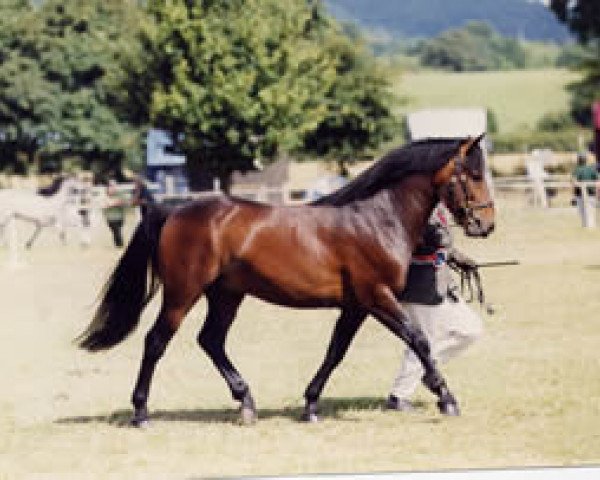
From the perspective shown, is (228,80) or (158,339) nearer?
(158,339)

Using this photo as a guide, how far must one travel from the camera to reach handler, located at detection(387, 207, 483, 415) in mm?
8828

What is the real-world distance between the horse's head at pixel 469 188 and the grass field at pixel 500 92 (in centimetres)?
5438

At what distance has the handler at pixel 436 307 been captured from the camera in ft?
29.0

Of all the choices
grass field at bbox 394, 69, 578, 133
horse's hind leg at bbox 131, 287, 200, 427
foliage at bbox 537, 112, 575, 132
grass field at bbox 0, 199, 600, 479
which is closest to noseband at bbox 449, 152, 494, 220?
grass field at bbox 0, 199, 600, 479

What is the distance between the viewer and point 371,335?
1320 cm

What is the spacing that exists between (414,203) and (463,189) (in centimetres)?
31

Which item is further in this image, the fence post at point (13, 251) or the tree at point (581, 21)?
the tree at point (581, 21)

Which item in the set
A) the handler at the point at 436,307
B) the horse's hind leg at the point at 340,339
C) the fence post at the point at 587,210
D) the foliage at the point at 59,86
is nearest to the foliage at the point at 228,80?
the foliage at the point at 59,86

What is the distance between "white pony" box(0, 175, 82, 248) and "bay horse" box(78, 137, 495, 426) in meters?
18.3

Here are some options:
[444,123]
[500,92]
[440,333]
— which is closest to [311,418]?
[440,333]

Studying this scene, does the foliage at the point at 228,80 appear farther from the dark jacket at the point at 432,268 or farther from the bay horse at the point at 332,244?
the bay horse at the point at 332,244

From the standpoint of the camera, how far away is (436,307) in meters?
9.04

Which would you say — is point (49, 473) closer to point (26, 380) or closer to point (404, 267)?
point (404, 267)

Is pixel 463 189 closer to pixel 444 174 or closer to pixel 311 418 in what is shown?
pixel 444 174
